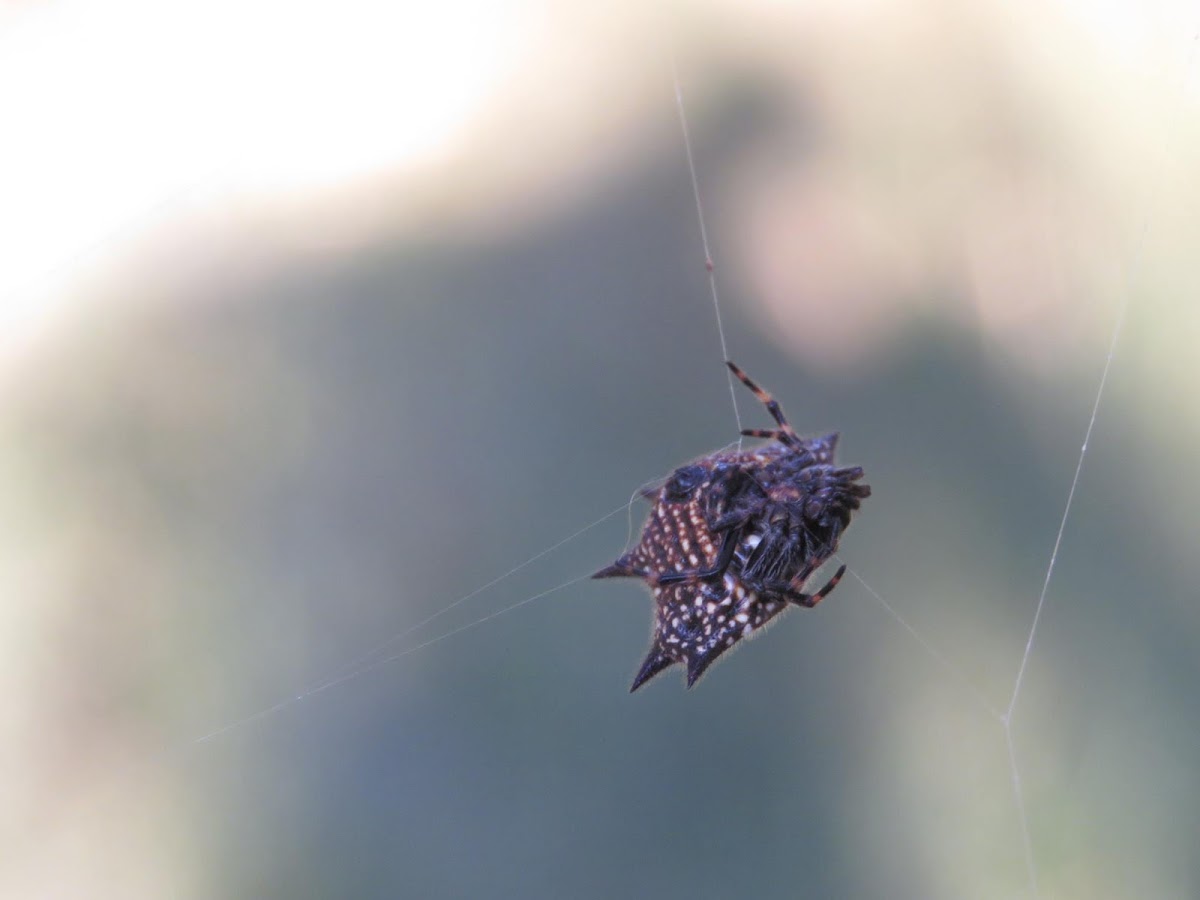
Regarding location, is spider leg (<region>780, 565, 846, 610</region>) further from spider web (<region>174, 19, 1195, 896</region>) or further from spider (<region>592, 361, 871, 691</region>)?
spider web (<region>174, 19, 1195, 896</region>)

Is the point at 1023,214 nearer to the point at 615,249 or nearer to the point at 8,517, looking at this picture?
the point at 615,249

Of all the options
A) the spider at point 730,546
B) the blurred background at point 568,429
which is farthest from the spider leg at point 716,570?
the blurred background at point 568,429

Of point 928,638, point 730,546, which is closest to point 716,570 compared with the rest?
point 730,546

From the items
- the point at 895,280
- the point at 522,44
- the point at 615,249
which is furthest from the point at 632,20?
the point at 895,280

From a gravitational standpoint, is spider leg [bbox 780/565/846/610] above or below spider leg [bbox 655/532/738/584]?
below

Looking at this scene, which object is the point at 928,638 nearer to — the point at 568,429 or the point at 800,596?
the point at 568,429

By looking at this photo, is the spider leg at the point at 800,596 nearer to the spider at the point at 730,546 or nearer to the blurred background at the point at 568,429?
the spider at the point at 730,546

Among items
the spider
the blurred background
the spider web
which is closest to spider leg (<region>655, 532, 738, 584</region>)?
the spider
